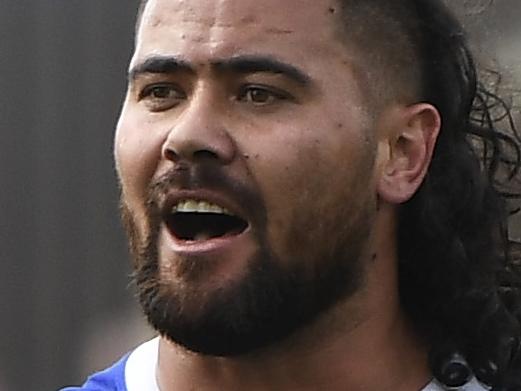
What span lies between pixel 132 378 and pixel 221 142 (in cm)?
58

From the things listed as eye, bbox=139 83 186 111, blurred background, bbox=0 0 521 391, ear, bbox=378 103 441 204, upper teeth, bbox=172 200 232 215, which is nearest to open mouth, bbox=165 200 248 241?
upper teeth, bbox=172 200 232 215

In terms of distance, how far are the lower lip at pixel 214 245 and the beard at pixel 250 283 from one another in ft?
0.05

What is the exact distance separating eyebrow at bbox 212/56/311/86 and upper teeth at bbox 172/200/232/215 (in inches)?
9.7

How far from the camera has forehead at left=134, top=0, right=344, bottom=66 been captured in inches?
116

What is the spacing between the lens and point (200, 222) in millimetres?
2891

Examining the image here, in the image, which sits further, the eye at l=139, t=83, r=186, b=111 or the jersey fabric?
the jersey fabric

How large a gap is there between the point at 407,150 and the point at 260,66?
1.24 feet

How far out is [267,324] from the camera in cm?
295

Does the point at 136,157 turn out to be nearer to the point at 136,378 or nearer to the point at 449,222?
the point at 136,378

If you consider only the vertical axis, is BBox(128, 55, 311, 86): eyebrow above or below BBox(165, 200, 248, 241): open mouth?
above

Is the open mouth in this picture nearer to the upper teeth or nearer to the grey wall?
the upper teeth

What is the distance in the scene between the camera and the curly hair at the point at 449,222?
3.16 m

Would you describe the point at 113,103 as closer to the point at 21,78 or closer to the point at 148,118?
the point at 21,78

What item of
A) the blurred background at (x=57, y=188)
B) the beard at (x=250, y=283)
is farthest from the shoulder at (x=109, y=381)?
the blurred background at (x=57, y=188)
